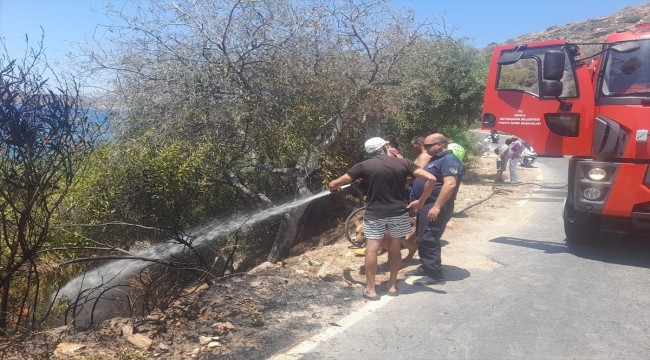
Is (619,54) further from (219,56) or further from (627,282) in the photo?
(219,56)

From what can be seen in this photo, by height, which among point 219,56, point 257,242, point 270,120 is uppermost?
point 219,56

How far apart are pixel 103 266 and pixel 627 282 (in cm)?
688

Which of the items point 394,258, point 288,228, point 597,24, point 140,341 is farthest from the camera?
point 597,24

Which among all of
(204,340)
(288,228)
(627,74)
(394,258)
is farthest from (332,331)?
(288,228)

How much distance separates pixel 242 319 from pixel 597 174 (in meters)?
4.41

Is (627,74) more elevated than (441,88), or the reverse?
(441,88)

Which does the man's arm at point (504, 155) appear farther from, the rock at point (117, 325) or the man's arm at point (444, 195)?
the rock at point (117, 325)

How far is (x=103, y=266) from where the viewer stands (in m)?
7.62

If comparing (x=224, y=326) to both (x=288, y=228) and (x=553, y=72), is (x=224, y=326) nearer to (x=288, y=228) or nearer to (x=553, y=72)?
(x=553, y=72)

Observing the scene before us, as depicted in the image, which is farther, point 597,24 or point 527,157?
point 597,24

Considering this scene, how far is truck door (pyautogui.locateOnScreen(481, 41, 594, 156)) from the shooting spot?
621 centimetres

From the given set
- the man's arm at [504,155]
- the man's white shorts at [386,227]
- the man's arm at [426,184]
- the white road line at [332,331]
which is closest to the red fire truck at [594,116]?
the man's arm at [426,184]

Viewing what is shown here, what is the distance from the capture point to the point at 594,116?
6195mm

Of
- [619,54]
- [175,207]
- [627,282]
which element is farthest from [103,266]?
[619,54]
